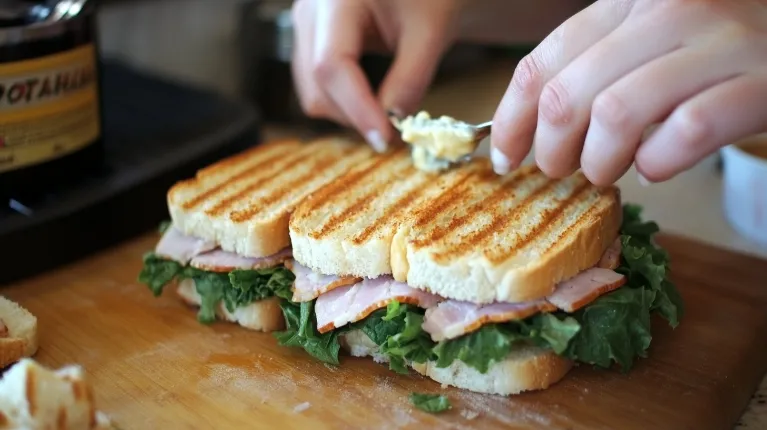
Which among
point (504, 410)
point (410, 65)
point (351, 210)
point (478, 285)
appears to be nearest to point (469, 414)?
point (504, 410)

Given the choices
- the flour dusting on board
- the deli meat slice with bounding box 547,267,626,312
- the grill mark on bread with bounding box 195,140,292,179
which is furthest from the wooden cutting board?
the grill mark on bread with bounding box 195,140,292,179

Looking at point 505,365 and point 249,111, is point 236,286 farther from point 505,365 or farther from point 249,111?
point 249,111

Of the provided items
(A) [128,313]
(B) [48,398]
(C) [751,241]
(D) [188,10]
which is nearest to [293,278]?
(A) [128,313]

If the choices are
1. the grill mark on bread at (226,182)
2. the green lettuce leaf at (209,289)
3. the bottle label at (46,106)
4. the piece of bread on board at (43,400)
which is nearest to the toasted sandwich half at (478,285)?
the green lettuce leaf at (209,289)

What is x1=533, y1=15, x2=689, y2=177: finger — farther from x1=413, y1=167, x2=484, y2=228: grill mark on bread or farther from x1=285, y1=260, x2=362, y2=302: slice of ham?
x1=285, y1=260, x2=362, y2=302: slice of ham

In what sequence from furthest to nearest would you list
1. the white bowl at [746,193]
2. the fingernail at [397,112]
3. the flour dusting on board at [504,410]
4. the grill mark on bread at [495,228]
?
the white bowl at [746,193] < the fingernail at [397,112] < the grill mark on bread at [495,228] < the flour dusting on board at [504,410]

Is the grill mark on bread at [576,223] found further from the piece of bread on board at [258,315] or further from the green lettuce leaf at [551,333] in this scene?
the piece of bread on board at [258,315]
